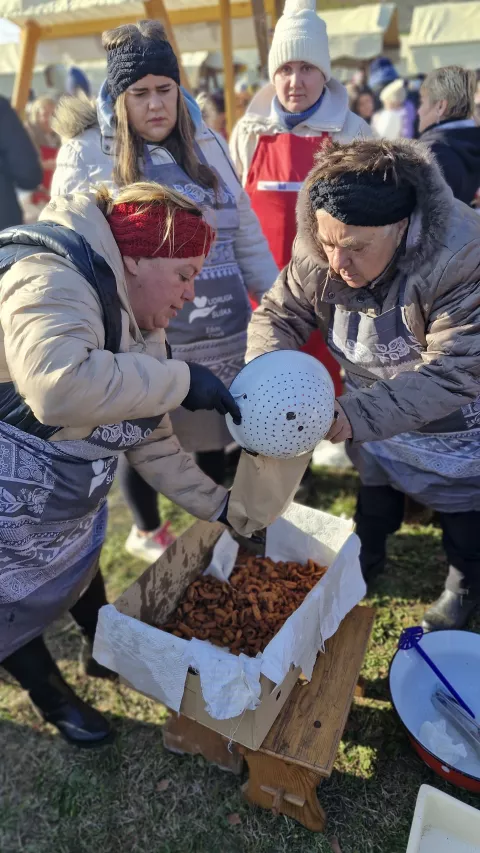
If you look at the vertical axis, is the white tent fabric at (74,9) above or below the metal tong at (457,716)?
above

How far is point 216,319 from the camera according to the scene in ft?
8.23

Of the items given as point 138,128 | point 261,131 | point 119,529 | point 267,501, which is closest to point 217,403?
point 267,501

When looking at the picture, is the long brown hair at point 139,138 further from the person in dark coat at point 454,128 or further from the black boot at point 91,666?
the black boot at point 91,666

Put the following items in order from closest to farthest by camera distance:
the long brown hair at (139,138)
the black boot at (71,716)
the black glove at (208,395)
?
the black glove at (208,395) → the long brown hair at (139,138) → the black boot at (71,716)

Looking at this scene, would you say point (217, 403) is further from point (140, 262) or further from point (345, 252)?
point (345, 252)

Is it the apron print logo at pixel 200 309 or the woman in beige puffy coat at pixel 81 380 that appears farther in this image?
the apron print logo at pixel 200 309

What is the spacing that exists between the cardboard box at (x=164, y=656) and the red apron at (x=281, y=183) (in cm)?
157

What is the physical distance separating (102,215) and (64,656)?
2.15 metres

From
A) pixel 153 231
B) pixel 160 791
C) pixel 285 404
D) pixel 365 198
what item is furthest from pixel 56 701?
pixel 365 198

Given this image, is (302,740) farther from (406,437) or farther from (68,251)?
(68,251)

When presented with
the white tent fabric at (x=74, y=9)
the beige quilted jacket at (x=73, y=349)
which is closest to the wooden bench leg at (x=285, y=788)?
the beige quilted jacket at (x=73, y=349)

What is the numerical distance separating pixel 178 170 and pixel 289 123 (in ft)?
3.05

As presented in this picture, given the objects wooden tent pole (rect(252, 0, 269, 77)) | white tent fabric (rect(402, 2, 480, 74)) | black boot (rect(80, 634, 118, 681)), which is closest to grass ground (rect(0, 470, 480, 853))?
black boot (rect(80, 634, 118, 681))

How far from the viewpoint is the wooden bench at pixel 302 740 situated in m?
1.79
